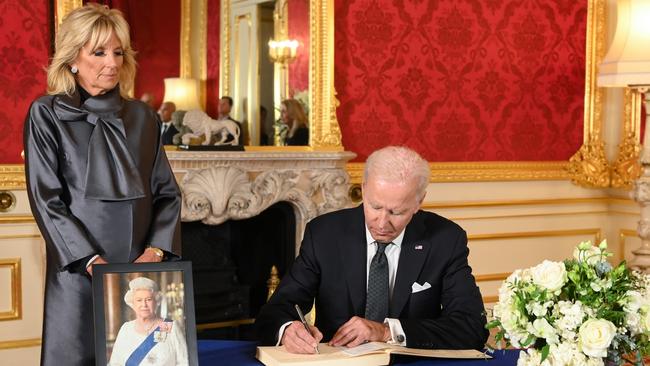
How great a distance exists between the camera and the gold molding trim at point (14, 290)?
4633mm

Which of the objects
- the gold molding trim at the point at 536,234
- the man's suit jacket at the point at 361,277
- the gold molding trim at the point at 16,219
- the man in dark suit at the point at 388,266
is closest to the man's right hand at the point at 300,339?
the man in dark suit at the point at 388,266

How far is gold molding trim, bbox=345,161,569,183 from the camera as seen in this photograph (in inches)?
229

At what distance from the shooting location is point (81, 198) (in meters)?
2.82

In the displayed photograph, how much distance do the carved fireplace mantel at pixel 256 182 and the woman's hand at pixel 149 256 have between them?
6.33 ft

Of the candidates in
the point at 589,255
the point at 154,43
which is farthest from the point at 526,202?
the point at 589,255

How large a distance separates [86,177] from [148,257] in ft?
1.00

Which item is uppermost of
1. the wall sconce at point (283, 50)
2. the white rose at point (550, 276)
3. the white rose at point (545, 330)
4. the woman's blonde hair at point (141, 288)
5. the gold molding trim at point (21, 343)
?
the wall sconce at point (283, 50)

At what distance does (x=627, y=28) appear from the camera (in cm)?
555

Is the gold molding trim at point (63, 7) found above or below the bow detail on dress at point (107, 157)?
above

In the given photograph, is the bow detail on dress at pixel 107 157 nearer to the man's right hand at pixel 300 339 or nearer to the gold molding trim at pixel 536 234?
the man's right hand at pixel 300 339

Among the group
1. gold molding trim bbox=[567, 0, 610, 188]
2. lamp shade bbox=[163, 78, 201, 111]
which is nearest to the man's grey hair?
lamp shade bbox=[163, 78, 201, 111]

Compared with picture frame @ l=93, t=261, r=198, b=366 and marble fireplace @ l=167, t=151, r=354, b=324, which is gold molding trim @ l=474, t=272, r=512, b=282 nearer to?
marble fireplace @ l=167, t=151, r=354, b=324

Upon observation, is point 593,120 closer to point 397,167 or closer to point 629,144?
point 629,144

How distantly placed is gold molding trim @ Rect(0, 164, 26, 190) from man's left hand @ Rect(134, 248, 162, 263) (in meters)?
1.98
